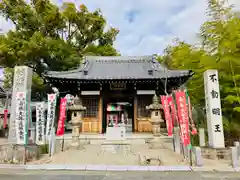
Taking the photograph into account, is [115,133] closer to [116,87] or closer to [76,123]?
[76,123]

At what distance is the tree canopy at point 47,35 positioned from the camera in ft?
56.9

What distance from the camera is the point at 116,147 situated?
8633 millimetres

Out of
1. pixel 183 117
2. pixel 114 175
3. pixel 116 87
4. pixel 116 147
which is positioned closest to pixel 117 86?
pixel 116 87

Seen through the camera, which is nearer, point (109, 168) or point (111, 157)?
point (109, 168)

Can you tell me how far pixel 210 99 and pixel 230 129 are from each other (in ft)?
6.92

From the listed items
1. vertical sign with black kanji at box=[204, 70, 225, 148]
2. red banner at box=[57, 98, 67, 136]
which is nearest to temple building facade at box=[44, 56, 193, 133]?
red banner at box=[57, 98, 67, 136]

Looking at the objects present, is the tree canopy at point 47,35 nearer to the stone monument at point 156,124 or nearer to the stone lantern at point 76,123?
the stone lantern at point 76,123

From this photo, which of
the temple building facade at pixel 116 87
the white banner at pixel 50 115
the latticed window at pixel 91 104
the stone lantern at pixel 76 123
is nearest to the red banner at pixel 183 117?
the temple building facade at pixel 116 87

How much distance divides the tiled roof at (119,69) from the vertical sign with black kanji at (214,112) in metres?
4.13

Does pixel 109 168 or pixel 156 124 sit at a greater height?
pixel 156 124

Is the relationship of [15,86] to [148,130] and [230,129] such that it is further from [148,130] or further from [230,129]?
[230,129]

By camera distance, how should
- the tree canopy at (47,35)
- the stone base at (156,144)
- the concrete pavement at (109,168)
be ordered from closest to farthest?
1. the concrete pavement at (109,168)
2. the stone base at (156,144)
3. the tree canopy at (47,35)

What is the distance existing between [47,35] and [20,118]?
16059mm

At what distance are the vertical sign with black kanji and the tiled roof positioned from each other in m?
4.13
